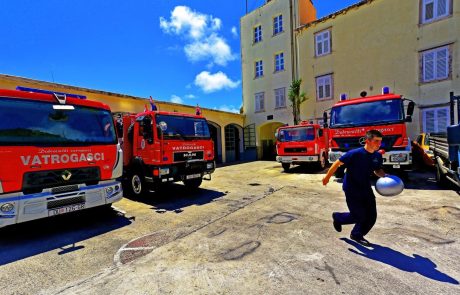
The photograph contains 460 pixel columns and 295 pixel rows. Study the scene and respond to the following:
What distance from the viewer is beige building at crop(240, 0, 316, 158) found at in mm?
18125

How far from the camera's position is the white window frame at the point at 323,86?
1605cm

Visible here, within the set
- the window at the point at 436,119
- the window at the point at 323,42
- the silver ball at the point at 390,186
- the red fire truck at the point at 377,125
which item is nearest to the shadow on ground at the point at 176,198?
the silver ball at the point at 390,186

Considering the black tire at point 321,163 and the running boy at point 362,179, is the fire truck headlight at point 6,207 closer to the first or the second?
the running boy at point 362,179

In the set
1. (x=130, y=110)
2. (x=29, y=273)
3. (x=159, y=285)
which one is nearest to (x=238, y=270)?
(x=159, y=285)

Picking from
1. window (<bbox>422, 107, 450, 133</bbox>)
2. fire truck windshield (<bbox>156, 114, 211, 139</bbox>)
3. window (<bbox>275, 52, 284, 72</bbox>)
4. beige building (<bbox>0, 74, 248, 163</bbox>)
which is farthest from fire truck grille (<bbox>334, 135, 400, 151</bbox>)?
window (<bbox>275, 52, 284, 72</bbox>)

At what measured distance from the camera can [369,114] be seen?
805cm

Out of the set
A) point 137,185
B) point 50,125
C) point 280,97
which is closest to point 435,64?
point 280,97

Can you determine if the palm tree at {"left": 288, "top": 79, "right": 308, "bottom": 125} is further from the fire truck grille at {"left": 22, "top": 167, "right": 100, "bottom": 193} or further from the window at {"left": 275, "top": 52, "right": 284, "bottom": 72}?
the fire truck grille at {"left": 22, "top": 167, "right": 100, "bottom": 193}

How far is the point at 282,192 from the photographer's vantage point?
293 inches

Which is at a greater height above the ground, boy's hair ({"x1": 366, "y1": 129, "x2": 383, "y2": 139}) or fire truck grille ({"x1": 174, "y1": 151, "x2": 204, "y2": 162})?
boy's hair ({"x1": 366, "y1": 129, "x2": 383, "y2": 139})

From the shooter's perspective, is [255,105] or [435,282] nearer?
[435,282]

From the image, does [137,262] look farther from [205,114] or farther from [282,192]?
[205,114]

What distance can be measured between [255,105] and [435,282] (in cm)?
1843

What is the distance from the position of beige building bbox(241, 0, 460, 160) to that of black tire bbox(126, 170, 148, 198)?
1297cm
